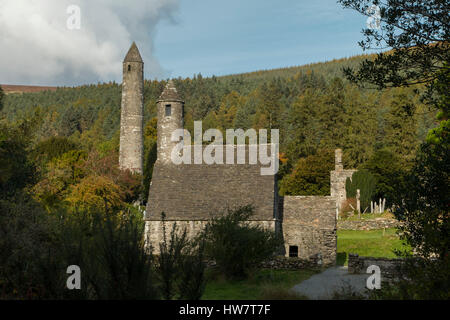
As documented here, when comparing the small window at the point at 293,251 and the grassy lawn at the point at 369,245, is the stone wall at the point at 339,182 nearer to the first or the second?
the grassy lawn at the point at 369,245

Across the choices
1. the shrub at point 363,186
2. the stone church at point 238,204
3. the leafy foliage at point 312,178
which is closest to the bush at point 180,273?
the stone church at point 238,204

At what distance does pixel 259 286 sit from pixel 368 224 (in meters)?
23.0

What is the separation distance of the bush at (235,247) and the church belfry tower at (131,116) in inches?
1271

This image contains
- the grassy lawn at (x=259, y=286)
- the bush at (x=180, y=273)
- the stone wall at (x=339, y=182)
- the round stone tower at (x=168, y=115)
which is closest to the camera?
the bush at (x=180, y=273)

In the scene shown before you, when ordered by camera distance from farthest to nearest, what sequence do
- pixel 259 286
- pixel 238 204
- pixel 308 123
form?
1. pixel 308 123
2. pixel 238 204
3. pixel 259 286

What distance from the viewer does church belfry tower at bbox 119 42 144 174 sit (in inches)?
1982

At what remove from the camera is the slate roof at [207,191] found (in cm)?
2817

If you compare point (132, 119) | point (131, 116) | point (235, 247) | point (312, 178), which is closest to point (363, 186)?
point (312, 178)

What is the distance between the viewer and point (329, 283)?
1806 centimetres

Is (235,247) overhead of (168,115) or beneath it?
beneath

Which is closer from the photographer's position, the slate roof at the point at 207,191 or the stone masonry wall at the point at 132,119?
the slate roof at the point at 207,191

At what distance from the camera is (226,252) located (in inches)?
735

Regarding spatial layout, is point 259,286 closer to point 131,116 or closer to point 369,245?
point 369,245

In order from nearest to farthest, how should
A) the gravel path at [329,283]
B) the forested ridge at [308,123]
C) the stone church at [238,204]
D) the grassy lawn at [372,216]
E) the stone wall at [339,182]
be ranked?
the gravel path at [329,283] < the stone church at [238,204] < the grassy lawn at [372,216] < the stone wall at [339,182] < the forested ridge at [308,123]
